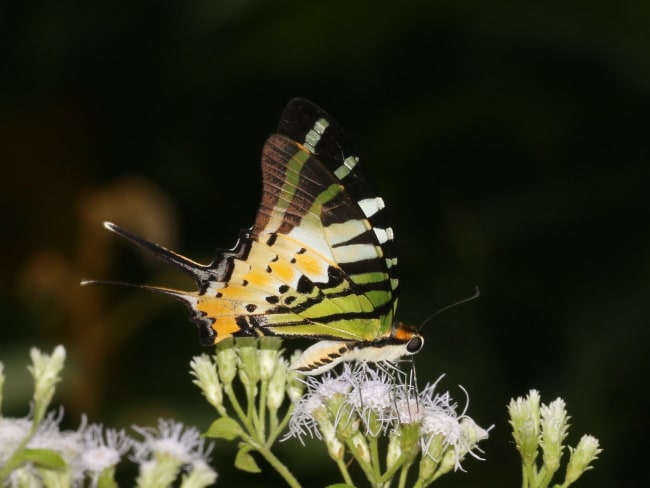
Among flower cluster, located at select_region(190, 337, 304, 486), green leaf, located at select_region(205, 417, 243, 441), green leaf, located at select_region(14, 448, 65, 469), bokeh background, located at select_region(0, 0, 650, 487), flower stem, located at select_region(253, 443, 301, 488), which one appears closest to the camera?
green leaf, located at select_region(14, 448, 65, 469)

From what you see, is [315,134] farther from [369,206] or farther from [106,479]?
[106,479]

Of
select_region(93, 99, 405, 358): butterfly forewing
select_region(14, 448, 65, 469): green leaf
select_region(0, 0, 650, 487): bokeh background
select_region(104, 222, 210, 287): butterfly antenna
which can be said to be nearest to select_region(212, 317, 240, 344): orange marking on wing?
select_region(93, 99, 405, 358): butterfly forewing

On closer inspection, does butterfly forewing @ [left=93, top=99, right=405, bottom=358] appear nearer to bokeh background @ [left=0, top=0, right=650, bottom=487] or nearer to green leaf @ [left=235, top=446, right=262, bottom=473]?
green leaf @ [left=235, top=446, right=262, bottom=473]

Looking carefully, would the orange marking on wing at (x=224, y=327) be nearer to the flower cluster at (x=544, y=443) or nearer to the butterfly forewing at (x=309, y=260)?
the butterfly forewing at (x=309, y=260)

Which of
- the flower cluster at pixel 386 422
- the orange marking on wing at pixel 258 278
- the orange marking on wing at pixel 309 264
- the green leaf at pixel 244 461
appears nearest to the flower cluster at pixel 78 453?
the green leaf at pixel 244 461

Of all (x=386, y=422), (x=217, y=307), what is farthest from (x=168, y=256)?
(x=386, y=422)

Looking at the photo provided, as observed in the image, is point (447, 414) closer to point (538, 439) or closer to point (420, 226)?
point (538, 439)
